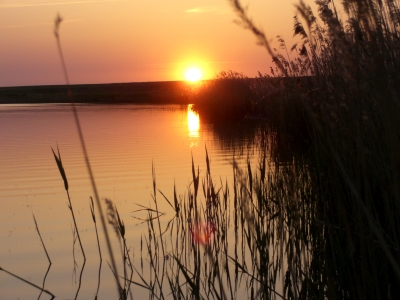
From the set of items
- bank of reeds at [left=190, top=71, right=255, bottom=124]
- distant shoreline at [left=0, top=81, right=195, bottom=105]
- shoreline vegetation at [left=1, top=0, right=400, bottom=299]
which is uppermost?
shoreline vegetation at [left=1, top=0, right=400, bottom=299]

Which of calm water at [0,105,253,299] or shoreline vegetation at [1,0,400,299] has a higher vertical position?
shoreline vegetation at [1,0,400,299]

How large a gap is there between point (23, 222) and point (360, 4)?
3911 mm

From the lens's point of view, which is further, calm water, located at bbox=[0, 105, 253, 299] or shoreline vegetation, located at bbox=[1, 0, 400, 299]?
calm water, located at bbox=[0, 105, 253, 299]

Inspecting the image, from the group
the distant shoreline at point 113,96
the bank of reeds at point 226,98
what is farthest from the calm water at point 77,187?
the distant shoreline at point 113,96

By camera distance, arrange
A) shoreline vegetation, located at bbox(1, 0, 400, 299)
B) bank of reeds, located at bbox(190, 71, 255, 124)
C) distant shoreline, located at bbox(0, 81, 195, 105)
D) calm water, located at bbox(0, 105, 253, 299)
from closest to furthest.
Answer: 1. shoreline vegetation, located at bbox(1, 0, 400, 299)
2. calm water, located at bbox(0, 105, 253, 299)
3. bank of reeds, located at bbox(190, 71, 255, 124)
4. distant shoreline, located at bbox(0, 81, 195, 105)

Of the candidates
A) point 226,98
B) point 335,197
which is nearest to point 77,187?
point 335,197

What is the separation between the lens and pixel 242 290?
295 centimetres

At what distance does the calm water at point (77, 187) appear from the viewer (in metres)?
3.33

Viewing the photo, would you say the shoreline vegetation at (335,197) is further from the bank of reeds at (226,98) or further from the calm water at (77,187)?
the bank of reeds at (226,98)

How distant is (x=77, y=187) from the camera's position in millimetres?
5820

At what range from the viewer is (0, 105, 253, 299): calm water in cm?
333

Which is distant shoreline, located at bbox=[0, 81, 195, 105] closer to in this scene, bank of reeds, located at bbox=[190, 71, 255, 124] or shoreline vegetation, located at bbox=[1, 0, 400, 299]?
bank of reeds, located at bbox=[190, 71, 255, 124]

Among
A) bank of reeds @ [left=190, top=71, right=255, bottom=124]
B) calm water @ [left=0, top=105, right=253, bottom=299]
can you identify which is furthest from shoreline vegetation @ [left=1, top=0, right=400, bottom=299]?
bank of reeds @ [left=190, top=71, right=255, bottom=124]

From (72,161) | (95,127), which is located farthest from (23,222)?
(95,127)
